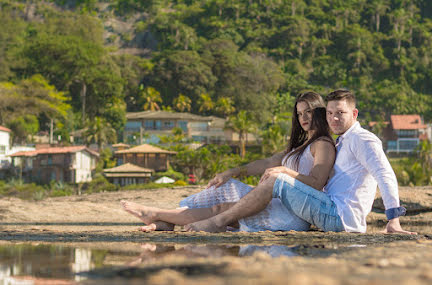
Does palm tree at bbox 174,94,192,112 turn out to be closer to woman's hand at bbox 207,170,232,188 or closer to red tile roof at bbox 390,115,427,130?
red tile roof at bbox 390,115,427,130

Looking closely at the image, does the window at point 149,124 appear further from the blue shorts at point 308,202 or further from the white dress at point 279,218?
the blue shorts at point 308,202

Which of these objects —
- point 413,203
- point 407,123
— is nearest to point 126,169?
point 413,203

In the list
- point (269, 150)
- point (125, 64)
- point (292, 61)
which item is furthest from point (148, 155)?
point (292, 61)

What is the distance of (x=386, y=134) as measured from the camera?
219 feet

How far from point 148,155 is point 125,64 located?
111ft

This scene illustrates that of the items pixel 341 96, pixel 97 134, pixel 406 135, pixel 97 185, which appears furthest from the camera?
pixel 406 135

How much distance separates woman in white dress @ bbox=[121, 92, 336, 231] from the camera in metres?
4.00

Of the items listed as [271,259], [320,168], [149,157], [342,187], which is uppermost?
[320,168]

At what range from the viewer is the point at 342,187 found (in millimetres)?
3906

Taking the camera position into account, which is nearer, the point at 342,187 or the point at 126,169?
the point at 342,187

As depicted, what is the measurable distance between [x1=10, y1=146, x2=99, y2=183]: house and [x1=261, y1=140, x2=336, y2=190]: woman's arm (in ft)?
115

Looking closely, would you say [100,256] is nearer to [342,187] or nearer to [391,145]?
[342,187]

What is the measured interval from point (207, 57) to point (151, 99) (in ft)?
33.8

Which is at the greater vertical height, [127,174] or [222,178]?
[222,178]
